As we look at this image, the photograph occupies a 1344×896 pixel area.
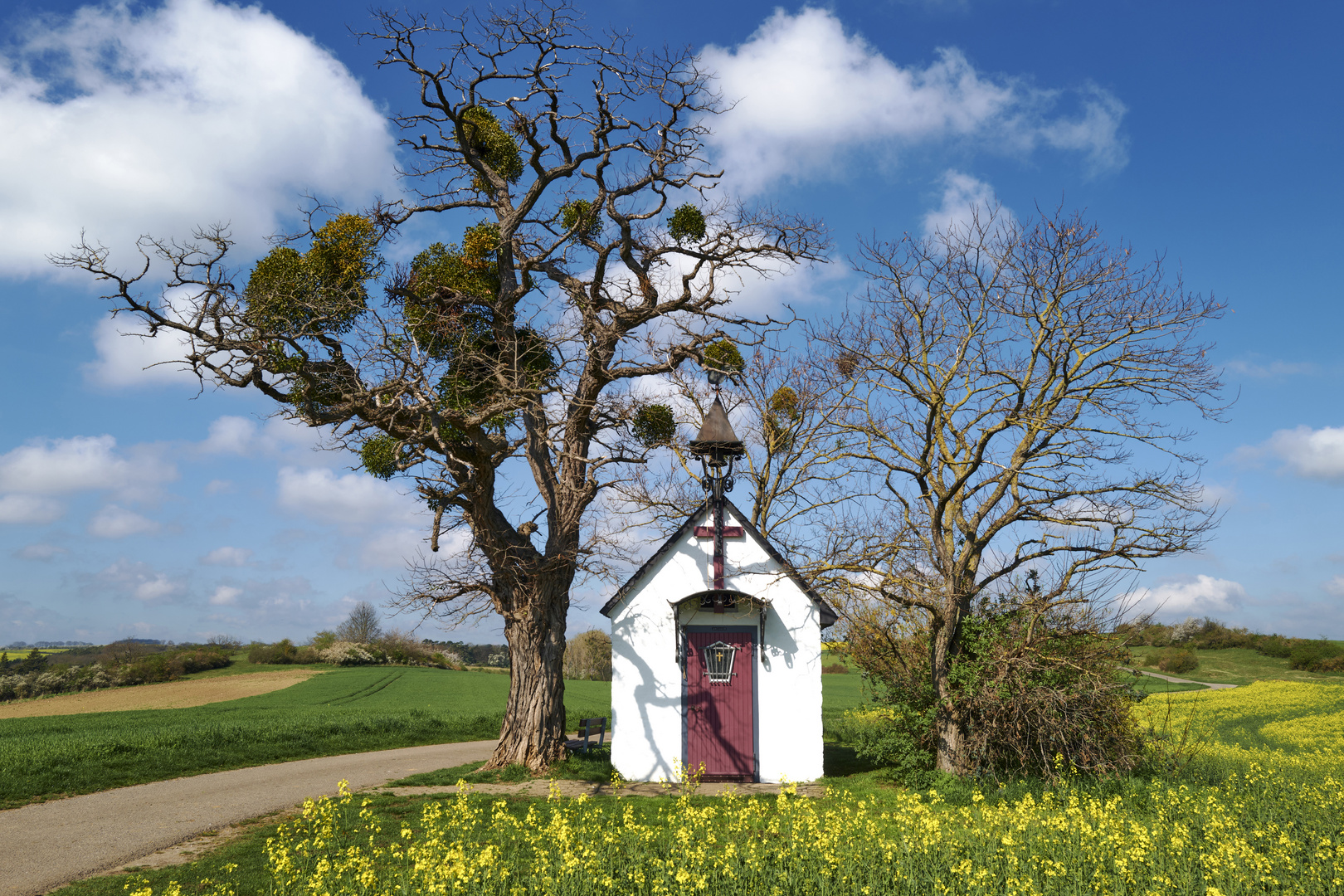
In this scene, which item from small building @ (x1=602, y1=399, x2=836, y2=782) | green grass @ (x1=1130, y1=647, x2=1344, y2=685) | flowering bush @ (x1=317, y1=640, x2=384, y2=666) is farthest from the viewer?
flowering bush @ (x1=317, y1=640, x2=384, y2=666)

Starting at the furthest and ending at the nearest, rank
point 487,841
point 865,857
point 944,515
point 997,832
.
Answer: point 944,515
point 487,841
point 997,832
point 865,857

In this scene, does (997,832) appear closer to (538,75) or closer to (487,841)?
(487,841)

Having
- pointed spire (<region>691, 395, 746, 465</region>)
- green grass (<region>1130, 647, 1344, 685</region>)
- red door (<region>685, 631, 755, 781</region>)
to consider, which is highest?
pointed spire (<region>691, 395, 746, 465</region>)

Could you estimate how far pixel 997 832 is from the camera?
812cm

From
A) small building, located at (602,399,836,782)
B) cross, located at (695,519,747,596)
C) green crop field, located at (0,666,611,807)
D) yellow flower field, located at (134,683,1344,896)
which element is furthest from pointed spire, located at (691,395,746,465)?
green crop field, located at (0,666,611,807)

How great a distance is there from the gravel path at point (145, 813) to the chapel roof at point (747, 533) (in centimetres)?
605

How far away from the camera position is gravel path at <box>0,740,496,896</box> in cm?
959

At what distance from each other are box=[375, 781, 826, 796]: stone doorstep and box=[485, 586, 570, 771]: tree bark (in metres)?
1.00

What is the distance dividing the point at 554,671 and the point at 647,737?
2417 mm

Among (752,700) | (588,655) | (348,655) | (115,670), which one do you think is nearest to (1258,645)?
(588,655)

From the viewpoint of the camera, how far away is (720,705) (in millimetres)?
15555

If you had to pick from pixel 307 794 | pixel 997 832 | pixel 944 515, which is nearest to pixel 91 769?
pixel 307 794

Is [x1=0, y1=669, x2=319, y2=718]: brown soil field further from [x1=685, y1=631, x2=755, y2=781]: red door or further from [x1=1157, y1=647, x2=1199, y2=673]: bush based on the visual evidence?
[x1=1157, y1=647, x2=1199, y2=673]: bush

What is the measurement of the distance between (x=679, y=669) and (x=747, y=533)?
10.6 feet
